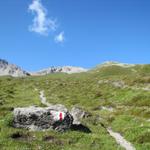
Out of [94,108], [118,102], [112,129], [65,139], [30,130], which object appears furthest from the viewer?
[118,102]

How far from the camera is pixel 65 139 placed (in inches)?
1207

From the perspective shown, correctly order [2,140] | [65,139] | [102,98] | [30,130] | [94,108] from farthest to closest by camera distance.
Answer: [102,98], [94,108], [30,130], [65,139], [2,140]

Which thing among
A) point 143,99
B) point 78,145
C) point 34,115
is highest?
point 143,99

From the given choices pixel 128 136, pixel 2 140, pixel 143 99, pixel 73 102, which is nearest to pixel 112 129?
pixel 128 136

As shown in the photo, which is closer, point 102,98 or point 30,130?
point 30,130

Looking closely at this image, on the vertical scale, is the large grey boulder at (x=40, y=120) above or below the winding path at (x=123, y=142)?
above

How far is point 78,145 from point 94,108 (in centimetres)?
2848

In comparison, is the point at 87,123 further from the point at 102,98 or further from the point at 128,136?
the point at 102,98

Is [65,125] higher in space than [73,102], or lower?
lower

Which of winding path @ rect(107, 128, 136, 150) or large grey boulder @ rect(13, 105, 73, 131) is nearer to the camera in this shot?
winding path @ rect(107, 128, 136, 150)

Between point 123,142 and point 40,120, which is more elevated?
point 40,120

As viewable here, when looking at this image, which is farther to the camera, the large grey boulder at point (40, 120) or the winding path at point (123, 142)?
the large grey boulder at point (40, 120)

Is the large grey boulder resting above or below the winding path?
above

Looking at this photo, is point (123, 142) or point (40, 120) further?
point (40, 120)
